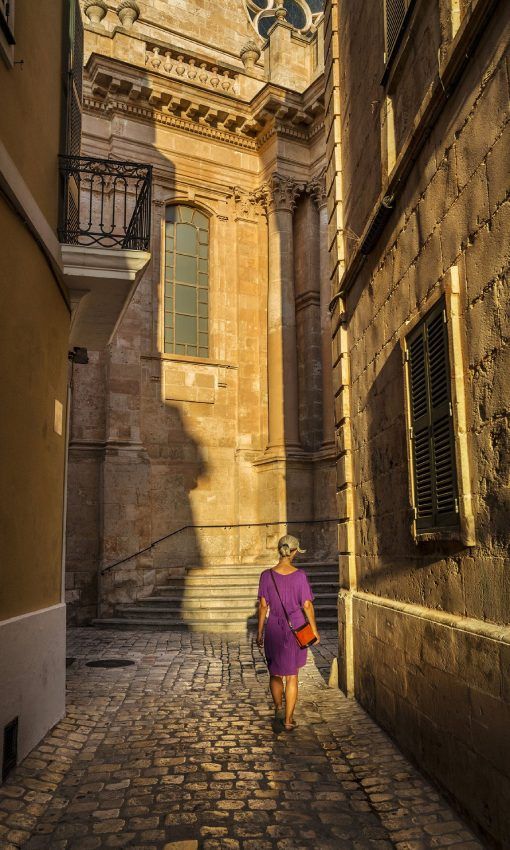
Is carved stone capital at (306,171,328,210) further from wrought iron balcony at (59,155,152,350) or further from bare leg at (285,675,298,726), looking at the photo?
bare leg at (285,675,298,726)

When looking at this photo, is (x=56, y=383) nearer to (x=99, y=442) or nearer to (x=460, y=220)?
(x=460, y=220)

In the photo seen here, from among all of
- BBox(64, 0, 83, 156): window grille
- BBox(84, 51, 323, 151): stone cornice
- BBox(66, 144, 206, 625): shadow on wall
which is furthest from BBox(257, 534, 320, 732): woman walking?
BBox(84, 51, 323, 151): stone cornice

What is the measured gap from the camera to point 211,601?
1382 cm

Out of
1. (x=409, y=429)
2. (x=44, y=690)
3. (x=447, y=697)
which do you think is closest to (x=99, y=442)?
(x=44, y=690)

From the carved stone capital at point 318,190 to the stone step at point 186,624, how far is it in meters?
10.5

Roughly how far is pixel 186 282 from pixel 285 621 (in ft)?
41.7

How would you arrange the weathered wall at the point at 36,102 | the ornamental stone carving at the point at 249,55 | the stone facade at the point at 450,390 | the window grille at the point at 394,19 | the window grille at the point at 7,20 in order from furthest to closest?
the ornamental stone carving at the point at 249,55, the window grille at the point at 394,19, the weathered wall at the point at 36,102, the window grille at the point at 7,20, the stone facade at the point at 450,390

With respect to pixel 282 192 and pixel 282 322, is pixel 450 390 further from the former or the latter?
pixel 282 192

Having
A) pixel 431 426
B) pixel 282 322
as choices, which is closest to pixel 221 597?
pixel 282 322

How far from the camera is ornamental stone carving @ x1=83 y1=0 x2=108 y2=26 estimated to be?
58.6ft

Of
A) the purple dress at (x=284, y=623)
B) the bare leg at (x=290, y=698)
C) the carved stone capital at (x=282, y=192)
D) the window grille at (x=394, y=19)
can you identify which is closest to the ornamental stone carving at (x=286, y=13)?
the carved stone capital at (x=282, y=192)

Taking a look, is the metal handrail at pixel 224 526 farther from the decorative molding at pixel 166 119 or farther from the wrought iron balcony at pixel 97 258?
the decorative molding at pixel 166 119

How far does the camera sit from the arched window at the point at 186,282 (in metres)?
17.7

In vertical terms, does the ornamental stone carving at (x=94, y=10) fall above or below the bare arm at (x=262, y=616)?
above
